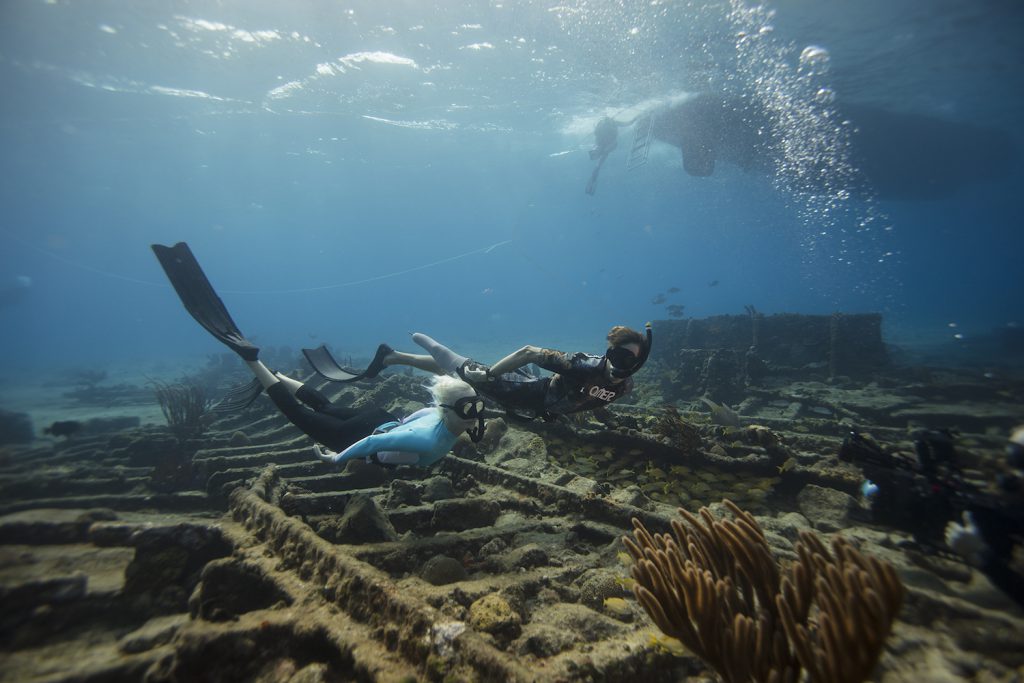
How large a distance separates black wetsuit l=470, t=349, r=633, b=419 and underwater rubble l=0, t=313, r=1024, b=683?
99 cm

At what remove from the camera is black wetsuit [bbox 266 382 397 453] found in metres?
5.61

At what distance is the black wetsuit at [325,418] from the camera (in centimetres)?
561

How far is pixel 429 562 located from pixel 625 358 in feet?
9.29

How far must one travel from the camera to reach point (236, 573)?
10.2 ft

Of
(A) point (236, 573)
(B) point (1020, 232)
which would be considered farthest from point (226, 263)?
(B) point (1020, 232)

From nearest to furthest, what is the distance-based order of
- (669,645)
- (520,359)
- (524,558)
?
(669,645), (524,558), (520,359)

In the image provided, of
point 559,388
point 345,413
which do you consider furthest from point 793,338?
point 345,413

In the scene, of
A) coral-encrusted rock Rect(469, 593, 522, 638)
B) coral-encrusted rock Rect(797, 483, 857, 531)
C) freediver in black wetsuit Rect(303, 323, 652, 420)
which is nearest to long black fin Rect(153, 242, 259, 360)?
freediver in black wetsuit Rect(303, 323, 652, 420)

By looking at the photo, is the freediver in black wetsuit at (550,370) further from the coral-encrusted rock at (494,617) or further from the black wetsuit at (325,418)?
the coral-encrusted rock at (494,617)

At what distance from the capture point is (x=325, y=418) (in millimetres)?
5719

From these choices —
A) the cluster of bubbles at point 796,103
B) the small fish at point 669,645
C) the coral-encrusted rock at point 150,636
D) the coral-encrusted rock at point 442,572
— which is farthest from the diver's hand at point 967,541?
the cluster of bubbles at point 796,103

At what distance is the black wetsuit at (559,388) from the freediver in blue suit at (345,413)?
65 cm

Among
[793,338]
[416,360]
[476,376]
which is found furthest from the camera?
[793,338]

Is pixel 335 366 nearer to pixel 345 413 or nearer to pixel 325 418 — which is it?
pixel 345 413
